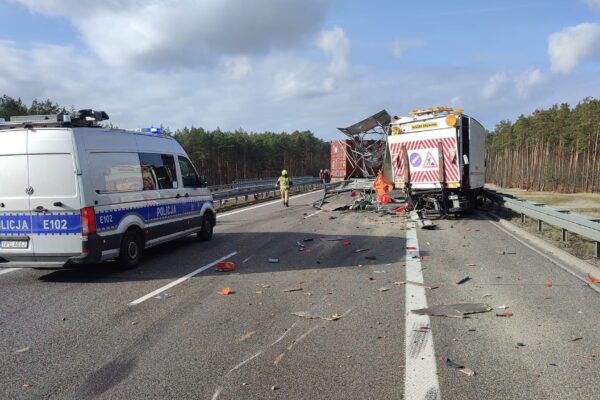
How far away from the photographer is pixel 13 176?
741cm

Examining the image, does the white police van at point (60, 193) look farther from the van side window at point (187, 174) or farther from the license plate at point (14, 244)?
the van side window at point (187, 174)

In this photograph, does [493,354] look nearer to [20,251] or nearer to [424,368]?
[424,368]

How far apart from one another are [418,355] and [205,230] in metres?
8.07

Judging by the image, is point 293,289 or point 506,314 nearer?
point 506,314

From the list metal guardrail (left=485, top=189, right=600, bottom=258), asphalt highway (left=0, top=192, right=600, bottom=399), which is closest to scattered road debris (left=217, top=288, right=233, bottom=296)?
asphalt highway (left=0, top=192, right=600, bottom=399)

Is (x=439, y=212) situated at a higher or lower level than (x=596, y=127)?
lower

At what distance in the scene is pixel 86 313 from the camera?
18.8ft

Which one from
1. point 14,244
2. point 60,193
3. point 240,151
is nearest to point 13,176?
point 60,193

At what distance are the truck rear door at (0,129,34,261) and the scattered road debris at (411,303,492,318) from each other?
5.97 m

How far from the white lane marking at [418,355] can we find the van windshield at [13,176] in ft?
19.9

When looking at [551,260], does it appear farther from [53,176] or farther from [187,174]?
[53,176]

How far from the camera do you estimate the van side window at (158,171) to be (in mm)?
9094

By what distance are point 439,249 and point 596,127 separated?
4161 centimetres

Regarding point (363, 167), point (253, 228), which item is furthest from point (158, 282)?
point (363, 167)
